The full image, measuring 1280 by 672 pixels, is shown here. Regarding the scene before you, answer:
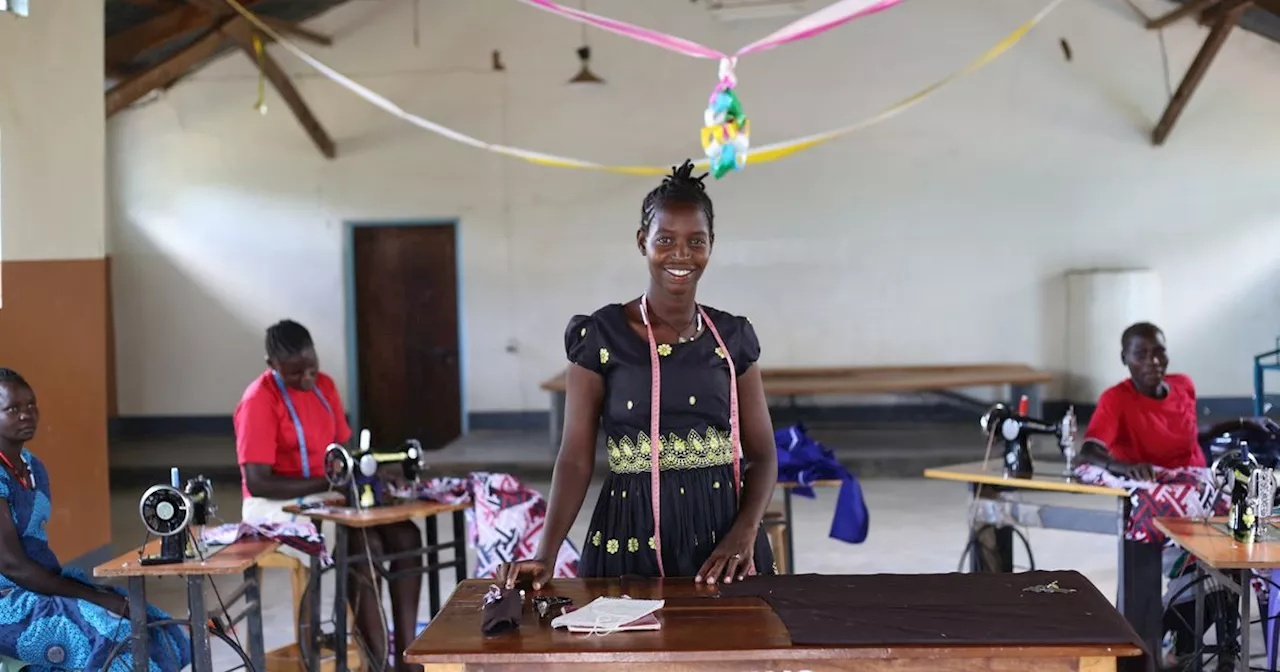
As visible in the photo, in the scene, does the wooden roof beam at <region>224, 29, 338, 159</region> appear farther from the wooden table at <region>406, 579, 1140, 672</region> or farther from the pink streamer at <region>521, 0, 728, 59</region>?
the wooden table at <region>406, 579, 1140, 672</region>

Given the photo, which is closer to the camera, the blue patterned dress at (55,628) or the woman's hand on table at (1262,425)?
the blue patterned dress at (55,628)

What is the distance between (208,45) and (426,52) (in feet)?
6.32

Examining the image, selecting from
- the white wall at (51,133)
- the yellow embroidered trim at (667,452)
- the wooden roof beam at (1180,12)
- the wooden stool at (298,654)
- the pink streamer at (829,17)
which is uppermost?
the wooden roof beam at (1180,12)

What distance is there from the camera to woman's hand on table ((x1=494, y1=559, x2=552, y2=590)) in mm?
2096

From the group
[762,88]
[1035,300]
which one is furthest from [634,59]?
[1035,300]

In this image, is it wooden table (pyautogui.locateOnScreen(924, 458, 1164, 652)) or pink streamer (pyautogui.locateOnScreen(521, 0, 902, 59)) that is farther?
pink streamer (pyautogui.locateOnScreen(521, 0, 902, 59))

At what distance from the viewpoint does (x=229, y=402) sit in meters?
10.0

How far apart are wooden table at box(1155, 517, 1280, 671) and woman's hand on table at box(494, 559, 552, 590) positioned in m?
1.61

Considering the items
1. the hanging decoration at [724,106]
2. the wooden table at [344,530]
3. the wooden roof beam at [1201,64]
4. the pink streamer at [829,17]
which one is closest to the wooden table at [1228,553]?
the wooden table at [344,530]

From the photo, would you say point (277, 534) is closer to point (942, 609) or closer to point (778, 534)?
point (778, 534)

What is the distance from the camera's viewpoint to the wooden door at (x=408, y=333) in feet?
32.3

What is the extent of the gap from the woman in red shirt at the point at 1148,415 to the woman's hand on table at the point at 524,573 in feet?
8.87

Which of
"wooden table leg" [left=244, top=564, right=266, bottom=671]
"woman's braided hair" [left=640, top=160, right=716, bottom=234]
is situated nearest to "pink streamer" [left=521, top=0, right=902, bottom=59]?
"wooden table leg" [left=244, top=564, right=266, bottom=671]

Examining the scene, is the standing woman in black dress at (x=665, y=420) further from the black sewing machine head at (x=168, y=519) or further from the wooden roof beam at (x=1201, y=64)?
the wooden roof beam at (x=1201, y=64)
